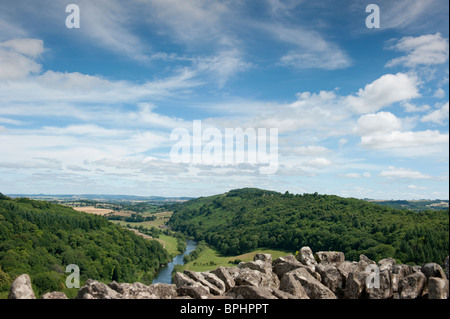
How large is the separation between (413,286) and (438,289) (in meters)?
0.70

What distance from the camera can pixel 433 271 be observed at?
9.05 meters

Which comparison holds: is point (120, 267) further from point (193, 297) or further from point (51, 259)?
point (193, 297)

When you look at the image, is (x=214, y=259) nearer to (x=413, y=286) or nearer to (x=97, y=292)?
(x=413, y=286)

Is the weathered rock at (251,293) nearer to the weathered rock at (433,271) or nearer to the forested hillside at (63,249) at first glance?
the weathered rock at (433,271)

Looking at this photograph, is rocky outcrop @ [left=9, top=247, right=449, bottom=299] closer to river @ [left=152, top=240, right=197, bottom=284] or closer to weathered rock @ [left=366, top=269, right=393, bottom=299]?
weathered rock @ [left=366, top=269, right=393, bottom=299]

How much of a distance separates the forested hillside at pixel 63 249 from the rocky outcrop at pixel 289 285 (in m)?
59.7

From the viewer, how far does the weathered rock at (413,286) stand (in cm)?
858

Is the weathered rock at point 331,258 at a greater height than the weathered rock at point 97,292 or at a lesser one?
lesser

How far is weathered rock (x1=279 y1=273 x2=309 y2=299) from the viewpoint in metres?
8.80

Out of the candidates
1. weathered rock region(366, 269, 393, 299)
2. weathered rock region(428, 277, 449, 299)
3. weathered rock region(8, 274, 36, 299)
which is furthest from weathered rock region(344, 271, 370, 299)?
weathered rock region(8, 274, 36, 299)

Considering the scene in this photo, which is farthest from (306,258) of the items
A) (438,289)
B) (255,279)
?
(438,289)

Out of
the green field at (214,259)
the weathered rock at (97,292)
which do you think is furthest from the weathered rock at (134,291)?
the green field at (214,259)
